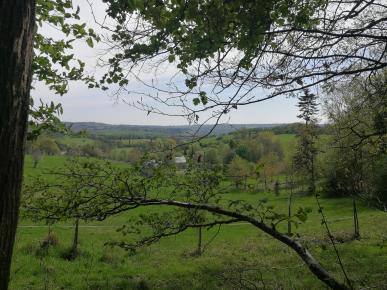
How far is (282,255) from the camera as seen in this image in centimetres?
1391

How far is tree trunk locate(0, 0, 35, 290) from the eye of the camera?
1.95 metres

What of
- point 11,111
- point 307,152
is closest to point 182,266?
point 307,152

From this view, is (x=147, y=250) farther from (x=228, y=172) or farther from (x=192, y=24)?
(x=192, y=24)

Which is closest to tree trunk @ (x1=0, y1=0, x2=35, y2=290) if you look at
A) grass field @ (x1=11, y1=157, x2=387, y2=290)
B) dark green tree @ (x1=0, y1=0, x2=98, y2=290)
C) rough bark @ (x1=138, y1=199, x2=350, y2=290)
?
dark green tree @ (x1=0, y1=0, x2=98, y2=290)

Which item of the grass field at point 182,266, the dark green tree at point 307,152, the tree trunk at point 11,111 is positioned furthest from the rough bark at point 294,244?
the grass field at point 182,266

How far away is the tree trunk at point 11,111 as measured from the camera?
6.40ft

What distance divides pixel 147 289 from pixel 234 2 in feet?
28.5

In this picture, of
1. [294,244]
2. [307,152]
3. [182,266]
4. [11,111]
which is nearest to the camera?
[11,111]

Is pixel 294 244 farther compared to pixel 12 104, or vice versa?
pixel 294 244

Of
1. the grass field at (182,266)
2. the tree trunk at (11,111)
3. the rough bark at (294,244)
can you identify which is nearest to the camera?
the tree trunk at (11,111)

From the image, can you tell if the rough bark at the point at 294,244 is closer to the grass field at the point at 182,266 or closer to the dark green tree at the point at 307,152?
the dark green tree at the point at 307,152

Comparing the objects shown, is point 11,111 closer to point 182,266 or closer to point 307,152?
point 307,152

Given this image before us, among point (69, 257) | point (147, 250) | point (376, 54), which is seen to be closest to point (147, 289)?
point (69, 257)

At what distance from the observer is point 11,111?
6.50ft
